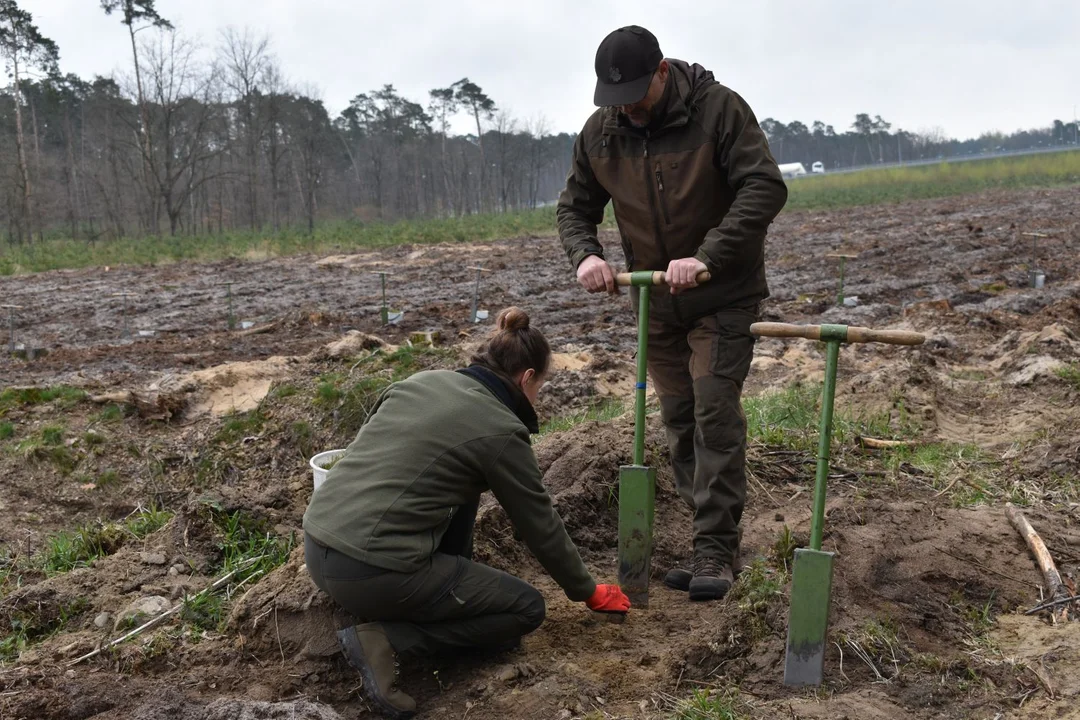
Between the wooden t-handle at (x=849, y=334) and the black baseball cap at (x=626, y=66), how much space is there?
42.2 inches

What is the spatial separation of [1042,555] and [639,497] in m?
1.59

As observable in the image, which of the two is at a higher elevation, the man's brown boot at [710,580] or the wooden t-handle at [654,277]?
the wooden t-handle at [654,277]

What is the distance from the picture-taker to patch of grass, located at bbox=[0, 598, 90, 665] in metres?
3.78

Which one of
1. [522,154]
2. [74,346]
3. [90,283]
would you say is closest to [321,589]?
[74,346]

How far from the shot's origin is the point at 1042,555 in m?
3.65

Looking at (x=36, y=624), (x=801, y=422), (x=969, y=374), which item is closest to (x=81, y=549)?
(x=36, y=624)

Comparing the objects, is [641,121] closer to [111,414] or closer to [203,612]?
[203,612]

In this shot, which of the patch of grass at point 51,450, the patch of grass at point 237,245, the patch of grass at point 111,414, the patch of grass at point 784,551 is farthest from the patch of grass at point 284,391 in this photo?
the patch of grass at point 237,245

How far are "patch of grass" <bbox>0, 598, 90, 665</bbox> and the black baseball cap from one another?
2.99m

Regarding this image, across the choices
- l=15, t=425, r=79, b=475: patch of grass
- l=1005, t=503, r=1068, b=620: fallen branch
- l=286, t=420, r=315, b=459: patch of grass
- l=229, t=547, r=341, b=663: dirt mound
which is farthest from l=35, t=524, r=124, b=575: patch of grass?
l=1005, t=503, r=1068, b=620: fallen branch

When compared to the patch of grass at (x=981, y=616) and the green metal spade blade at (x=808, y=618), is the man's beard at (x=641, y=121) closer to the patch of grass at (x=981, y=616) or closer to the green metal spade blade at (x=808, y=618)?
the green metal spade blade at (x=808, y=618)

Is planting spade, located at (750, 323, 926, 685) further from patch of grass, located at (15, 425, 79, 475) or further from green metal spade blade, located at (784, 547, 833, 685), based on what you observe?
patch of grass, located at (15, 425, 79, 475)

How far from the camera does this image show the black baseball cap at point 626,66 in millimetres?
3523

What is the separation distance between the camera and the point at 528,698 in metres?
3.00
